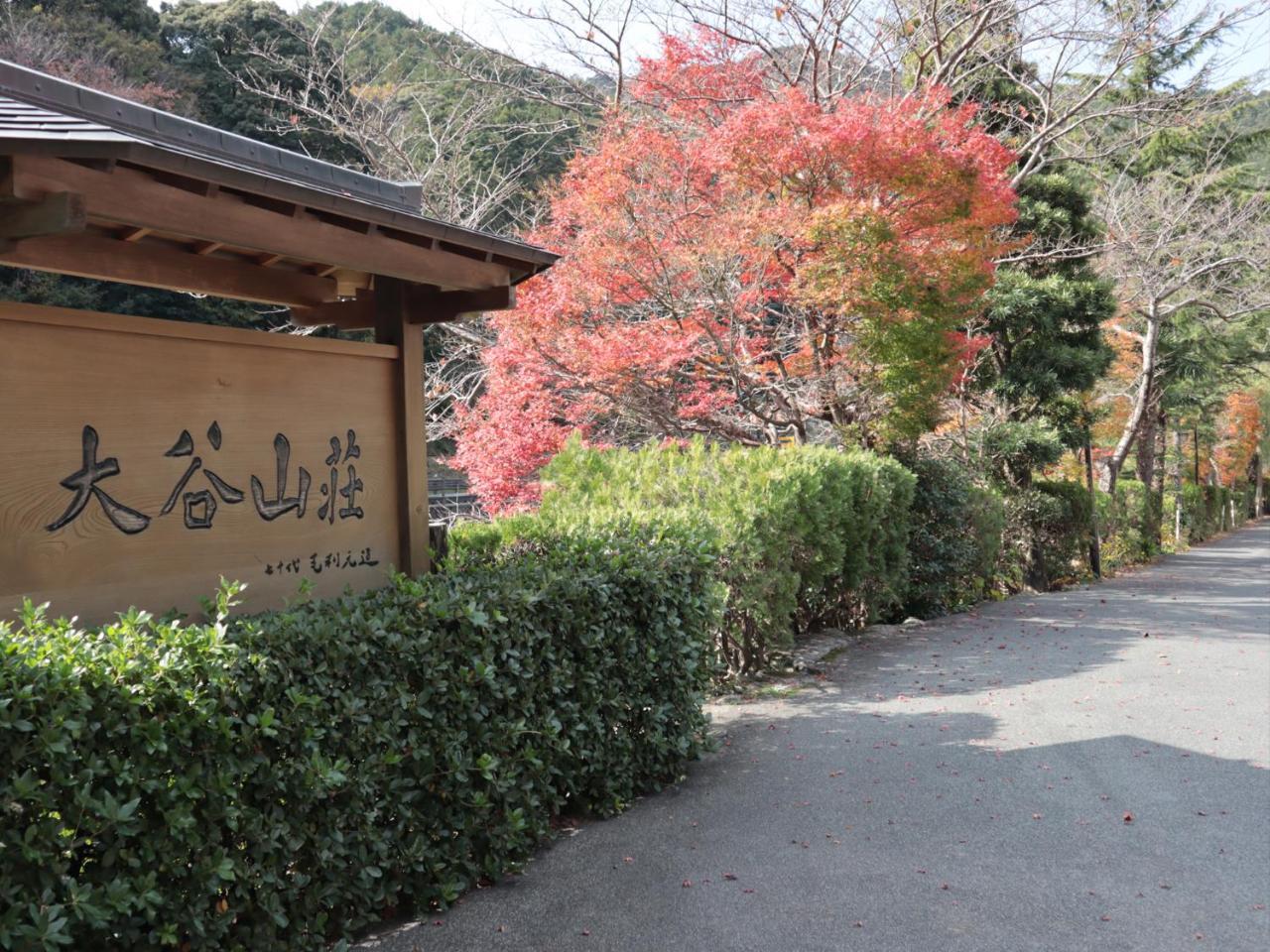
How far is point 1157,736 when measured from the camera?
5.89m

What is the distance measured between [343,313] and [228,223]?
1.63 metres

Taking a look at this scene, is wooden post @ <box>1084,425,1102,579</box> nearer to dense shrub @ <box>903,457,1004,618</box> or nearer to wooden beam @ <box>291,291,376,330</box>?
dense shrub @ <box>903,457,1004,618</box>

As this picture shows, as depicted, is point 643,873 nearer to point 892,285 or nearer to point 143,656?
point 143,656

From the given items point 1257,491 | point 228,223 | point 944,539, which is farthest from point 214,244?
point 1257,491

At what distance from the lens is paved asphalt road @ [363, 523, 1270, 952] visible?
11.1 feet

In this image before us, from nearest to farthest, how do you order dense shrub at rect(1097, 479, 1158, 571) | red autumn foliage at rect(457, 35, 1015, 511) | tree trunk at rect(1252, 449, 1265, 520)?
red autumn foliage at rect(457, 35, 1015, 511), dense shrub at rect(1097, 479, 1158, 571), tree trunk at rect(1252, 449, 1265, 520)

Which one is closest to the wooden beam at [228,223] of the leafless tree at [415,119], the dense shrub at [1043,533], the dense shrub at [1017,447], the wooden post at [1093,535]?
the leafless tree at [415,119]

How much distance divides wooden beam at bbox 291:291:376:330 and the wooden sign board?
71 centimetres

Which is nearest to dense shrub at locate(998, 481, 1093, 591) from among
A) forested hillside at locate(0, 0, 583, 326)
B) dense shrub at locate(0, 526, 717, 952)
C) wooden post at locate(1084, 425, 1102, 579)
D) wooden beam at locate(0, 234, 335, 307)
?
wooden post at locate(1084, 425, 1102, 579)

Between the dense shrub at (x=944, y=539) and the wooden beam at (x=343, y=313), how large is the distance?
24.6 feet

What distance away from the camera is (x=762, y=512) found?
731cm

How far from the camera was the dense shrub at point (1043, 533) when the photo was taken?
51.7 ft

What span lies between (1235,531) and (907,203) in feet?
106

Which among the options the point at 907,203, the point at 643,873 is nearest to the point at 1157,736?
the point at 643,873
